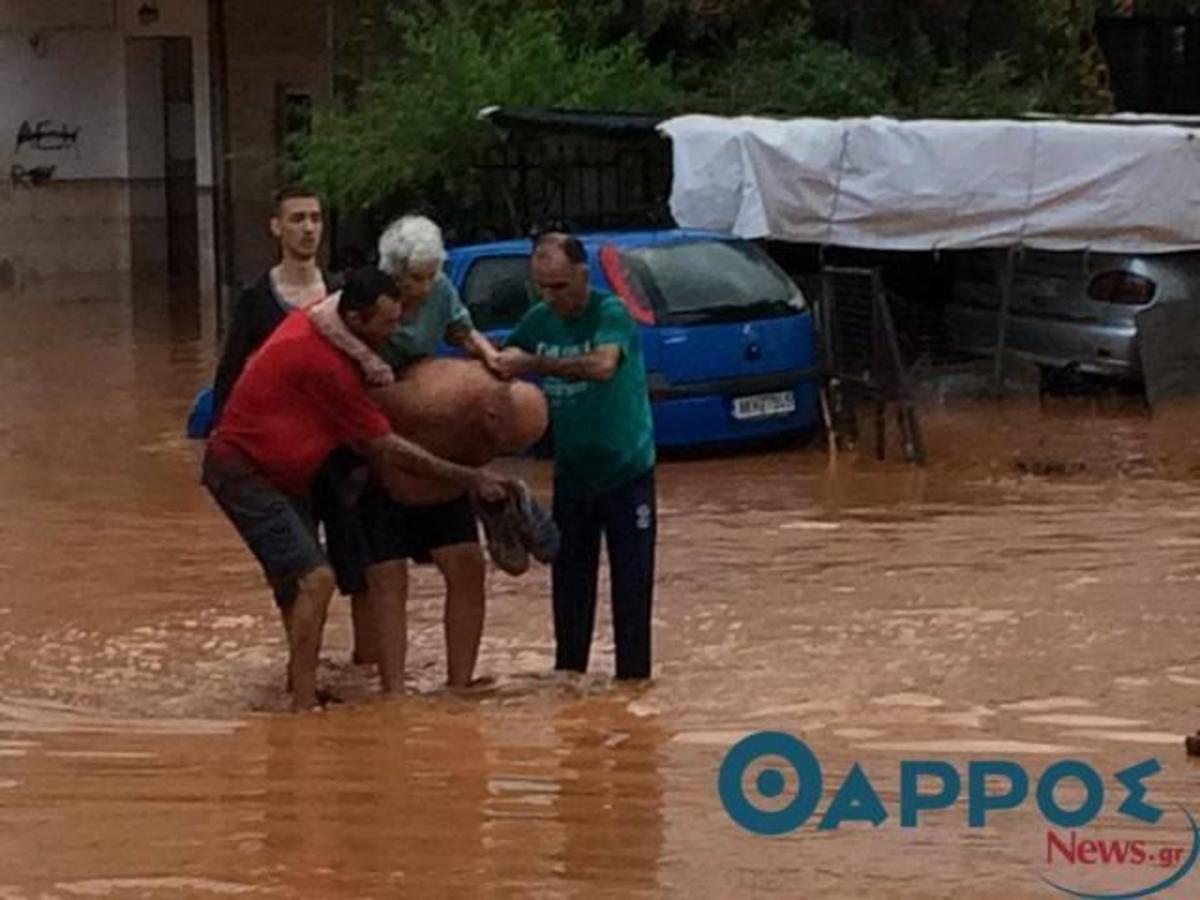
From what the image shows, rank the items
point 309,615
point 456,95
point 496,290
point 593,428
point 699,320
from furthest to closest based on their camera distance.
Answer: point 456,95 < point 496,290 < point 699,320 < point 593,428 < point 309,615

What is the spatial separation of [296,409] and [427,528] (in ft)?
2.56

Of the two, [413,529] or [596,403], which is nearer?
[596,403]

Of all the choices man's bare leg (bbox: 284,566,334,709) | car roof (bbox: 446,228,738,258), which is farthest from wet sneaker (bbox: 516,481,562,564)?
car roof (bbox: 446,228,738,258)

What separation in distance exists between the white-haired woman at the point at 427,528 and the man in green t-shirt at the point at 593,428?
0.79ft

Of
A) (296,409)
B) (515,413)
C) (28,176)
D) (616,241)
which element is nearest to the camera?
(296,409)

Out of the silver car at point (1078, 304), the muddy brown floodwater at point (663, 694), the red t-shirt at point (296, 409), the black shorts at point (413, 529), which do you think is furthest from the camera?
the silver car at point (1078, 304)

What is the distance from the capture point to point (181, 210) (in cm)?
3519

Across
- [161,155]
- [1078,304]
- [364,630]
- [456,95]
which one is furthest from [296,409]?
[161,155]

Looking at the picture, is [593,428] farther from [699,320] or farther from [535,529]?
[699,320]

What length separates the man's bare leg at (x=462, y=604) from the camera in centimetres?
981

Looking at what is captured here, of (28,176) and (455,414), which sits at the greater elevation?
(455,414)

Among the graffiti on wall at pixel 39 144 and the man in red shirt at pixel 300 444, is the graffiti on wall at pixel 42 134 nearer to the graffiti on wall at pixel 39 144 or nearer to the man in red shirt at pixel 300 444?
the graffiti on wall at pixel 39 144

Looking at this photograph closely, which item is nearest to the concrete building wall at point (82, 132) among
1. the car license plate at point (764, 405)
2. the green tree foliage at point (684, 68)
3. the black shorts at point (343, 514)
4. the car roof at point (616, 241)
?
the green tree foliage at point (684, 68)

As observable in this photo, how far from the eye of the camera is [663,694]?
984 centimetres
